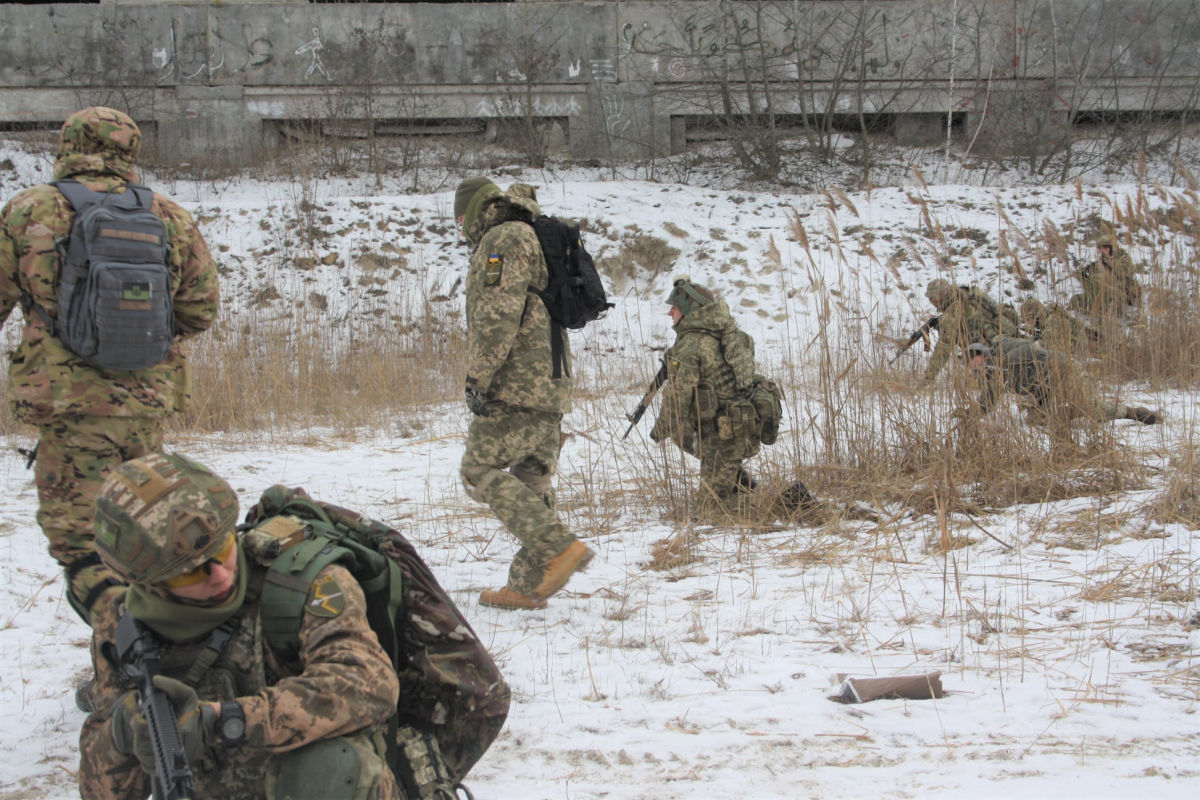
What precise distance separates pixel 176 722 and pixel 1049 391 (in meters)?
4.47

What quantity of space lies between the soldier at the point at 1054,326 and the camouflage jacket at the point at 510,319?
2934 millimetres

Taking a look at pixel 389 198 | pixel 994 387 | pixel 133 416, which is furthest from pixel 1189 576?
pixel 389 198

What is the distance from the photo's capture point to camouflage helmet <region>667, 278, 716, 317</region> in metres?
4.94

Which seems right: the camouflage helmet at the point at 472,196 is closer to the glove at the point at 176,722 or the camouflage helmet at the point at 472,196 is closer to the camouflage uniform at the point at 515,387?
the camouflage uniform at the point at 515,387

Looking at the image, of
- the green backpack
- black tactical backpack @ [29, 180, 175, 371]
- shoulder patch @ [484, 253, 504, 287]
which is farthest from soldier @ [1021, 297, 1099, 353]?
black tactical backpack @ [29, 180, 175, 371]

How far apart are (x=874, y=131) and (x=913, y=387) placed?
485 inches

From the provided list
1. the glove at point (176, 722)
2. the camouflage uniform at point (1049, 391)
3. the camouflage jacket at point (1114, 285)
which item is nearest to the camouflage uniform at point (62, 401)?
the glove at point (176, 722)

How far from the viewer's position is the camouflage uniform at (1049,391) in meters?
4.73

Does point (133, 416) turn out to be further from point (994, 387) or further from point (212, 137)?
point (212, 137)

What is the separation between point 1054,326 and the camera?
5.22 meters

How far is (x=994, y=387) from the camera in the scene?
473cm

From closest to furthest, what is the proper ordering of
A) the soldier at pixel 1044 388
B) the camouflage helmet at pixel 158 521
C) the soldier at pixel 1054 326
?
the camouflage helmet at pixel 158 521, the soldier at pixel 1044 388, the soldier at pixel 1054 326

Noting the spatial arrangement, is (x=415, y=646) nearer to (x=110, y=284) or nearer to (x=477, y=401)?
(x=110, y=284)

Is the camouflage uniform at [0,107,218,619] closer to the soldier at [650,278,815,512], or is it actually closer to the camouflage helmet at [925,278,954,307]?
the soldier at [650,278,815,512]
